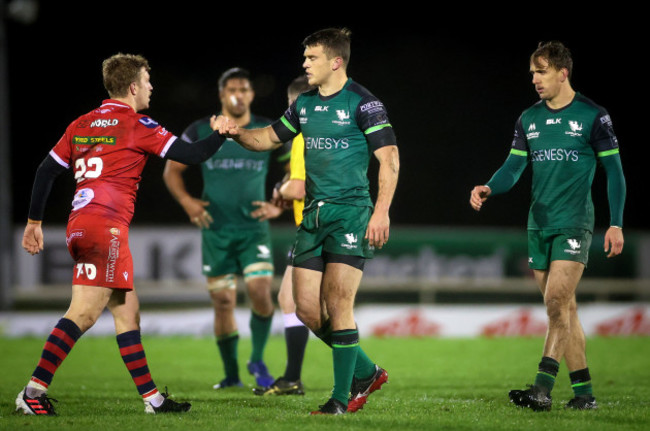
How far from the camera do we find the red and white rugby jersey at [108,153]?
598 cm

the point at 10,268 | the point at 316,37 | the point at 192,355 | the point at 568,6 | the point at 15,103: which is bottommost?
the point at 192,355

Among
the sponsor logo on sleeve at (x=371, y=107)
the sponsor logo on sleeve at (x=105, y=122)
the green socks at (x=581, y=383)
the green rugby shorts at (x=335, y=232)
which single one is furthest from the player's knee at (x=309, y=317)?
the green socks at (x=581, y=383)

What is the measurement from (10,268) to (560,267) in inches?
515

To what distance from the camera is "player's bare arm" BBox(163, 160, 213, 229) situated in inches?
337

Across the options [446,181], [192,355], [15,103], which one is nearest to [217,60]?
[15,103]

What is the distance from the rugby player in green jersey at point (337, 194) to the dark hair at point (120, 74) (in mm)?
693

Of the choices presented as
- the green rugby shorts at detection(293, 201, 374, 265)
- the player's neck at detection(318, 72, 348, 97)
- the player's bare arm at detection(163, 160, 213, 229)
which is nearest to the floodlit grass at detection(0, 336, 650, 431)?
the green rugby shorts at detection(293, 201, 374, 265)

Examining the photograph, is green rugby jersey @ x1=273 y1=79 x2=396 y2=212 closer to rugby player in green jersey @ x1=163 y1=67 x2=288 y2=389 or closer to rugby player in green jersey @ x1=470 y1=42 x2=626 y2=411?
rugby player in green jersey @ x1=470 y1=42 x2=626 y2=411

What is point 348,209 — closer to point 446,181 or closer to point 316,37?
point 316,37

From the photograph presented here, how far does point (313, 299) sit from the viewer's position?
6.12m

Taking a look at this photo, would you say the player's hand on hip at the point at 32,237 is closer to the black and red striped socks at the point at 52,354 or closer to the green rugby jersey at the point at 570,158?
the black and red striped socks at the point at 52,354

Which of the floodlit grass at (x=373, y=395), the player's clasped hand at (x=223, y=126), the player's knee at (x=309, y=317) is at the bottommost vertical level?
the floodlit grass at (x=373, y=395)

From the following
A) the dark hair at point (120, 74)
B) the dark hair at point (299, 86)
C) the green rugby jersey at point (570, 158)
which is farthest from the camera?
the dark hair at point (299, 86)

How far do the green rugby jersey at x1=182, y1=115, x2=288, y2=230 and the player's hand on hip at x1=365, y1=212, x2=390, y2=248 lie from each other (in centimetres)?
306
